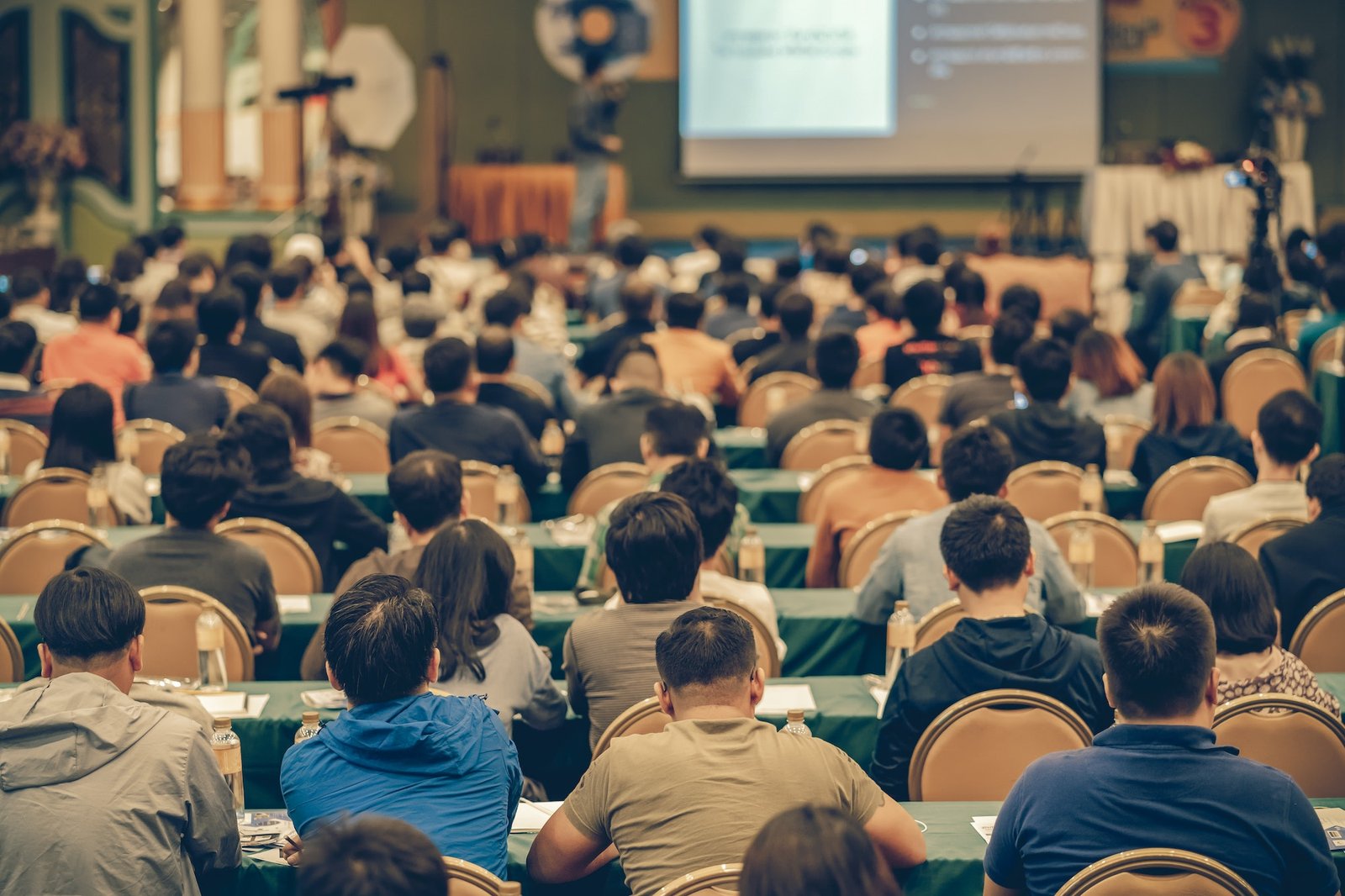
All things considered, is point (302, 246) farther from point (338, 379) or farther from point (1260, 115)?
point (1260, 115)

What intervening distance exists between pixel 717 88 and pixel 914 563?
46.9ft

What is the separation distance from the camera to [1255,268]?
1052 cm

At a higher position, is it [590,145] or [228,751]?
[590,145]

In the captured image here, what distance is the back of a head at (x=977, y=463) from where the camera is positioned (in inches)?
213

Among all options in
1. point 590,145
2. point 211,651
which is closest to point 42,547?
point 211,651

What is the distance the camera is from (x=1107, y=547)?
6008mm

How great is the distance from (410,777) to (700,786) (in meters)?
0.56

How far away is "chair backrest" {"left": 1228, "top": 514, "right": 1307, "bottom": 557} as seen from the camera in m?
5.71

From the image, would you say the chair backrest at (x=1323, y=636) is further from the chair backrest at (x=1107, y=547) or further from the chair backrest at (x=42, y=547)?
the chair backrest at (x=42, y=547)

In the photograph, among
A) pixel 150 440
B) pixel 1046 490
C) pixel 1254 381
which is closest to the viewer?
pixel 1046 490

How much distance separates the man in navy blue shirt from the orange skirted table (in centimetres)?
1513

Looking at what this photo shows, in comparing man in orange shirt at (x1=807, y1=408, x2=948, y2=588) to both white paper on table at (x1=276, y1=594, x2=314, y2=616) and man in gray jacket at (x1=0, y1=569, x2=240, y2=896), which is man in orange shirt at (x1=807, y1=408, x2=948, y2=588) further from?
man in gray jacket at (x1=0, y1=569, x2=240, y2=896)

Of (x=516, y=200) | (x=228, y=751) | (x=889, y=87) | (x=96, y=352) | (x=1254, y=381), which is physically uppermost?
(x=889, y=87)

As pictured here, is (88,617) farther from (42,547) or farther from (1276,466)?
(1276,466)
